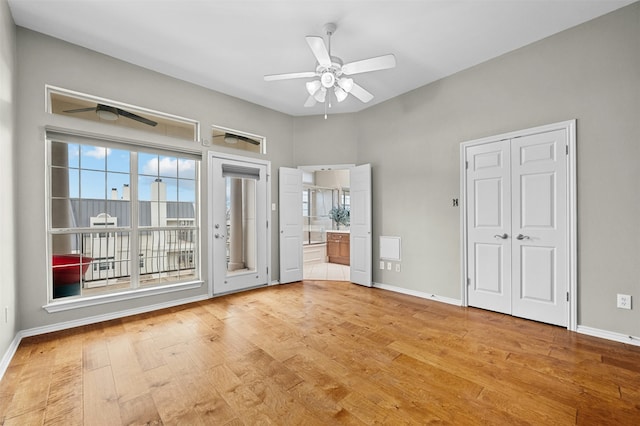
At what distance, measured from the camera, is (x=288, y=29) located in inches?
117

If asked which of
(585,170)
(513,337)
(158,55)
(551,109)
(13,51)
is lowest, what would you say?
(513,337)

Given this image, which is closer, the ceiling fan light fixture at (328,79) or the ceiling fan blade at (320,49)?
the ceiling fan blade at (320,49)

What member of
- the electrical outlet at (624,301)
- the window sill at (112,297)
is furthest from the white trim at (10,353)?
the electrical outlet at (624,301)

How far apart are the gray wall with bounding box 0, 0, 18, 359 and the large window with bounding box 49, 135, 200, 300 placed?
1.39ft

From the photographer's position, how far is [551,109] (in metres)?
3.15

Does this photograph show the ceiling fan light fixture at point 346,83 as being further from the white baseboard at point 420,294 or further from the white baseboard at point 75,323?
the white baseboard at point 75,323

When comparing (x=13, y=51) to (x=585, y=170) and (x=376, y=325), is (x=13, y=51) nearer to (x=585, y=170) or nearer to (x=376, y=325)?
(x=376, y=325)

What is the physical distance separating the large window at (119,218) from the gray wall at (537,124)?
10.3ft

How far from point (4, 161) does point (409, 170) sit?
4.65 metres

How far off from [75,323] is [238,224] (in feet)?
7.63

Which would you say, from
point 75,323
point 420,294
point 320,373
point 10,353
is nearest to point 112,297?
point 75,323

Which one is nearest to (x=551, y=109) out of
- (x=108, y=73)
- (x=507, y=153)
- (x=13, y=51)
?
(x=507, y=153)

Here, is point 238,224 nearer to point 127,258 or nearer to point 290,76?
point 127,258

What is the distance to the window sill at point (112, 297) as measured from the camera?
121 inches
